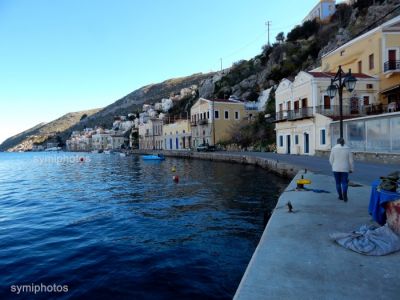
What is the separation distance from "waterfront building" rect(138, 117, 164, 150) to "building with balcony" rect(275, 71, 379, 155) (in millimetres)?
48579

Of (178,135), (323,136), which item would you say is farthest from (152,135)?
(323,136)

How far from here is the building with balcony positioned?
90.9ft

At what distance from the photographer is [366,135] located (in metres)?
19.8

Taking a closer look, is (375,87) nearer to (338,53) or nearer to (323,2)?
(338,53)

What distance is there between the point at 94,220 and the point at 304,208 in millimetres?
7648

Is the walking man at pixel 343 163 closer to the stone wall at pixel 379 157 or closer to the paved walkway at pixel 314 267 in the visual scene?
the paved walkway at pixel 314 267

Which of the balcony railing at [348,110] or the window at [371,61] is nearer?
A: the balcony railing at [348,110]

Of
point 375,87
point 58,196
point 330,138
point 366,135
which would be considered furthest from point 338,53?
point 58,196

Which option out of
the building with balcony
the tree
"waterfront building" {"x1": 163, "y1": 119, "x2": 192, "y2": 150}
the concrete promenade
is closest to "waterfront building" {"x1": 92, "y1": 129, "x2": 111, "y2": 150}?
"waterfront building" {"x1": 163, "y1": 119, "x2": 192, "y2": 150}

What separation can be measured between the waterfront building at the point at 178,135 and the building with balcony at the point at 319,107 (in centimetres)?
3283

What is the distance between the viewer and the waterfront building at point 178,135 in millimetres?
63531

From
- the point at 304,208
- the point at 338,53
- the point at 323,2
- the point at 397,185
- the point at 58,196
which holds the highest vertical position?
the point at 323,2

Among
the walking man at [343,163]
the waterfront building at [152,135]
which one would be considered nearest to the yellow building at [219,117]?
the waterfront building at [152,135]

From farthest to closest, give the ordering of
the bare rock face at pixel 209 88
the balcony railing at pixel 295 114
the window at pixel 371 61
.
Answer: the bare rock face at pixel 209 88
the window at pixel 371 61
the balcony railing at pixel 295 114
